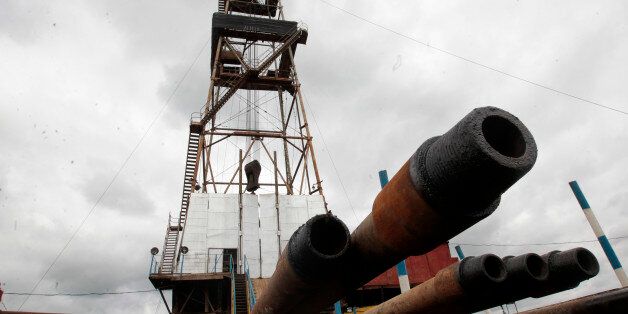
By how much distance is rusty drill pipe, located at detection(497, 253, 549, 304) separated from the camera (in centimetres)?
397

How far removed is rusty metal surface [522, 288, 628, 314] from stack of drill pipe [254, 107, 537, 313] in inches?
71.4

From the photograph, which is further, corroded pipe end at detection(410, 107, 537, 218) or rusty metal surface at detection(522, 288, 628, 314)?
rusty metal surface at detection(522, 288, 628, 314)

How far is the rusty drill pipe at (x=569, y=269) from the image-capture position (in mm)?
4172

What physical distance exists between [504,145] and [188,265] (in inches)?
742

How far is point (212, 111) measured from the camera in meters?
23.7

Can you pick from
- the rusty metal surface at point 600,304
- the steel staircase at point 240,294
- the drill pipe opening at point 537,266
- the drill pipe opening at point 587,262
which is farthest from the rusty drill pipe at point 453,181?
the steel staircase at point 240,294

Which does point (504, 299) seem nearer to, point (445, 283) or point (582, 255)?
point (445, 283)

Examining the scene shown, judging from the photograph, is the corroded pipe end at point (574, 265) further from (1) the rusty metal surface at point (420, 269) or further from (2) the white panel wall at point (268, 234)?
(1) the rusty metal surface at point (420, 269)

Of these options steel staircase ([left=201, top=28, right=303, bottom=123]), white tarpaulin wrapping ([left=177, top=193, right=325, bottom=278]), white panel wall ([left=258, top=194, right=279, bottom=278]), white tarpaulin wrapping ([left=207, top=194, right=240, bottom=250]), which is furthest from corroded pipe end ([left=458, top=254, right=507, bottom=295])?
steel staircase ([left=201, top=28, right=303, bottom=123])

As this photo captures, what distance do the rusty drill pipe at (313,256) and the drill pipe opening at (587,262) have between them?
3237 mm

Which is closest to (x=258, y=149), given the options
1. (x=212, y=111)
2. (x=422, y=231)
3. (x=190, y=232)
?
(x=212, y=111)

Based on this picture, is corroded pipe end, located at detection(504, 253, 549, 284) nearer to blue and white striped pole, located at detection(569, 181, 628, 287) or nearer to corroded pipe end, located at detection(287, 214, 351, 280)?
corroded pipe end, located at detection(287, 214, 351, 280)

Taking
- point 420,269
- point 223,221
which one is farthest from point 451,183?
point 420,269

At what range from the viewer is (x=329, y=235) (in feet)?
8.21
